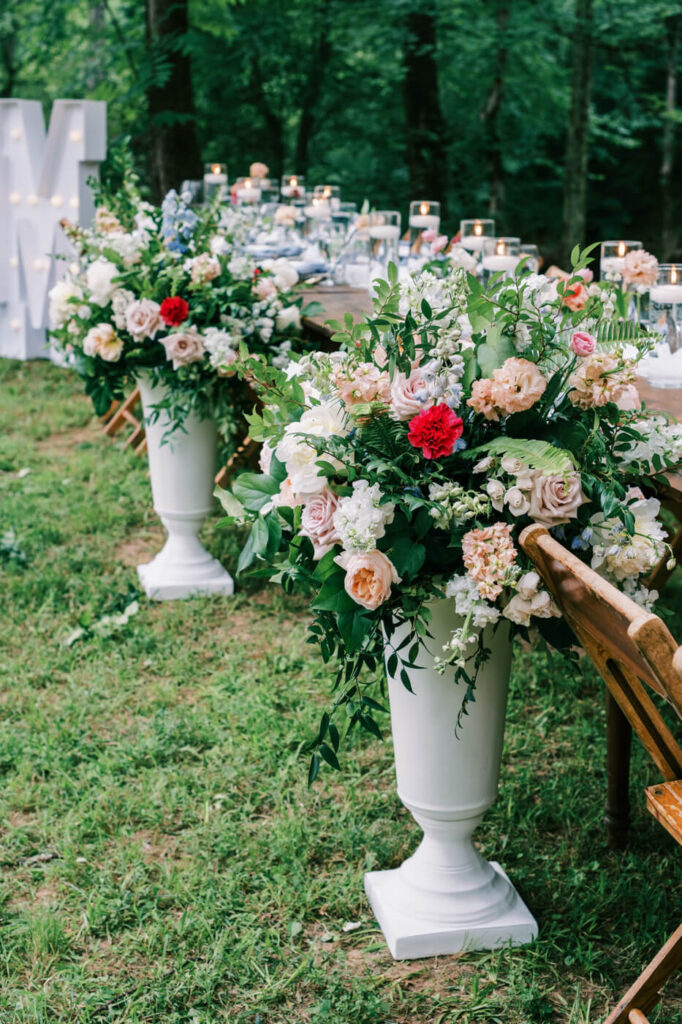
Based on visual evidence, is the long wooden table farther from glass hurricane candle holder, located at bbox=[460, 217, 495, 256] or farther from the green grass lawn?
glass hurricane candle holder, located at bbox=[460, 217, 495, 256]

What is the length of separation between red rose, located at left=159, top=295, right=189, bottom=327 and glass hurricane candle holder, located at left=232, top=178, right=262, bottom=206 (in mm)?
2271

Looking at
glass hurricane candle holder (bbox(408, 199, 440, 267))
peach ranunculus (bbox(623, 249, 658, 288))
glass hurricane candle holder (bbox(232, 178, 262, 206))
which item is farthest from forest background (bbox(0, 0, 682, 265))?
peach ranunculus (bbox(623, 249, 658, 288))

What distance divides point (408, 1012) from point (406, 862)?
0.31 metres

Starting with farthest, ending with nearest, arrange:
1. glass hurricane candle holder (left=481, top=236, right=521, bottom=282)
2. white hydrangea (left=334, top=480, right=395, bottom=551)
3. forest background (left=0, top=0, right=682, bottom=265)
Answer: forest background (left=0, top=0, right=682, bottom=265), glass hurricane candle holder (left=481, top=236, right=521, bottom=282), white hydrangea (left=334, top=480, right=395, bottom=551)

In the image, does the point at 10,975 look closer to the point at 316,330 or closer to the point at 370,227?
the point at 316,330

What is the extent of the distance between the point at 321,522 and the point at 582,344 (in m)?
0.53

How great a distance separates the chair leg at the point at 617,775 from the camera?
2.45 meters

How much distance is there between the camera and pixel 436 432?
1.77 meters

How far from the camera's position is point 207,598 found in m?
3.97

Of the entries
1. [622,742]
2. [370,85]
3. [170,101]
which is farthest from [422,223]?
[370,85]

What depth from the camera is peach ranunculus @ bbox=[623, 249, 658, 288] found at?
9.23ft

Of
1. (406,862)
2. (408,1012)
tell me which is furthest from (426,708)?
(408,1012)

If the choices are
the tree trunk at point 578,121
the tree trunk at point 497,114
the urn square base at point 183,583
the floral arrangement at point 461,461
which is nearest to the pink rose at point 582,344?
the floral arrangement at point 461,461

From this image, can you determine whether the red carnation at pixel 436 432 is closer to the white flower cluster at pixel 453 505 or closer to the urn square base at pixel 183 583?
the white flower cluster at pixel 453 505
